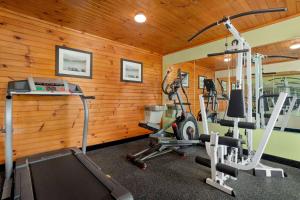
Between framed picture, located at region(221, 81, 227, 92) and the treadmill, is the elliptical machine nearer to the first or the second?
the treadmill

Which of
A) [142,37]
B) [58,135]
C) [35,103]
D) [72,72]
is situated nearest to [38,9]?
[72,72]

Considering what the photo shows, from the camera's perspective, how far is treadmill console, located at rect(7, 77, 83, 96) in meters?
2.10

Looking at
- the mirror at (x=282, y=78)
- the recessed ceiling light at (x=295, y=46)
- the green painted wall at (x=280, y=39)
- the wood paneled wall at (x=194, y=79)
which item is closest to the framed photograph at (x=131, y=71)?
the wood paneled wall at (x=194, y=79)

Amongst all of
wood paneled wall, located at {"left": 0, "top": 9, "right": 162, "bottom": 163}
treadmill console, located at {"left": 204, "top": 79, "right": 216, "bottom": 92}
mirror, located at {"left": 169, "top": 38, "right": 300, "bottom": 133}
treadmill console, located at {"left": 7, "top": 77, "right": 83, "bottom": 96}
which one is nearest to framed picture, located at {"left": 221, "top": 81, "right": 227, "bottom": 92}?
mirror, located at {"left": 169, "top": 38, "right": 300, "bottom": 133}

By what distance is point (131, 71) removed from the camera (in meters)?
4.07

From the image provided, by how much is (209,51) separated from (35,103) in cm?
355

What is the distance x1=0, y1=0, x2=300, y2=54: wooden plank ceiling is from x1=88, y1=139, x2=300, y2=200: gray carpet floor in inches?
95.0

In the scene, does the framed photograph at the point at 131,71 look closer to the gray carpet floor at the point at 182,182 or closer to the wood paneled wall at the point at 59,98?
the wood paneled wall at the point at 59,98

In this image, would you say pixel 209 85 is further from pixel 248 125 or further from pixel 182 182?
pixel 182 182

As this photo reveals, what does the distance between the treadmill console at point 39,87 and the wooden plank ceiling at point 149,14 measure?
1.09 meters

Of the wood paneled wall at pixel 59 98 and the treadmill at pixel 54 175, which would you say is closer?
the treadmill at pixel 54 175

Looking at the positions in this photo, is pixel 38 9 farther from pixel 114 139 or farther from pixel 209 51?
pixel 209 51

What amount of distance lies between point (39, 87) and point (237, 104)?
2626 mm

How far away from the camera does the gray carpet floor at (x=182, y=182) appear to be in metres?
1.86
